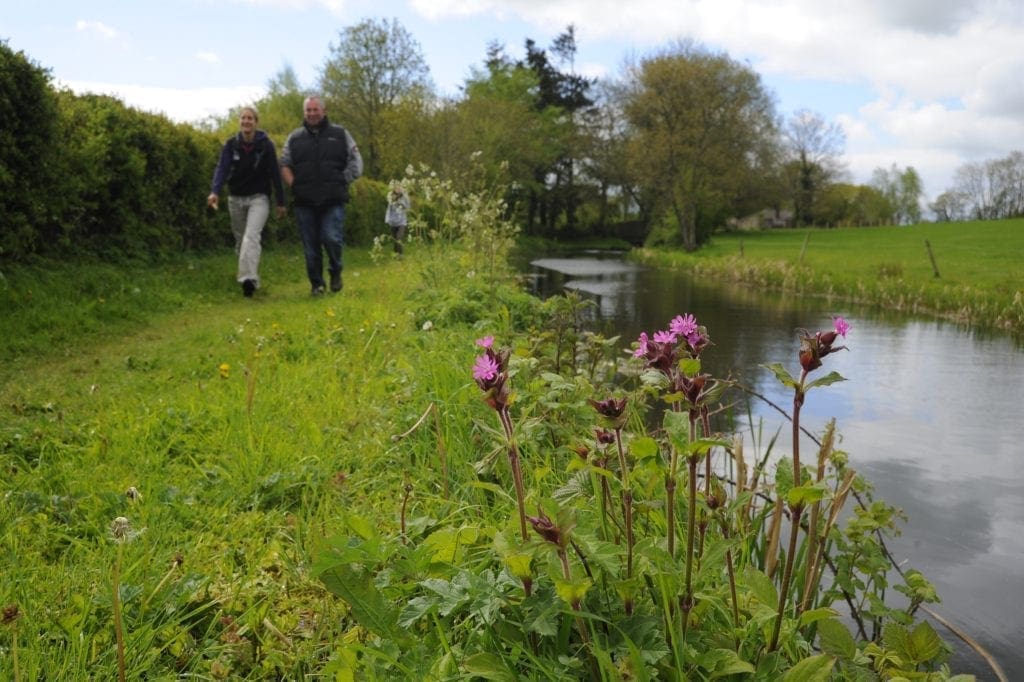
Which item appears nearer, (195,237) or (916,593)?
(916,593)

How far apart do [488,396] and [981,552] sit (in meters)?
3.24

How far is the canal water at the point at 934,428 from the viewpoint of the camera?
3174 millimetres

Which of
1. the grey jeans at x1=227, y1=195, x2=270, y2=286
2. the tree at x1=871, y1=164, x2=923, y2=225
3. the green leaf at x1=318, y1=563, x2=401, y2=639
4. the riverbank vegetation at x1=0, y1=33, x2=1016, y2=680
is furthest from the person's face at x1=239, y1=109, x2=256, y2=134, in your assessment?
the tree at x1=871, y1=164, x2=923, y2=225

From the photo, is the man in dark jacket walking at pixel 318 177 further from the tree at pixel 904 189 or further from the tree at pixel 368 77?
the tree at pixel 904 189

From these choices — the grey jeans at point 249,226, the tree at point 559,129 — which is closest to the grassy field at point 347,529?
the grey jeans at point 249,226

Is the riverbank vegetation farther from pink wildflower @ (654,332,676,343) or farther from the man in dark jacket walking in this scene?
the man in dark jacket walking

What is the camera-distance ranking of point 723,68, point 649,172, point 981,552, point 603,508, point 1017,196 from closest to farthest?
1. point 603,508
2. point 981,552
3. point 649,172
4. point 723,68
5. point 1017,196

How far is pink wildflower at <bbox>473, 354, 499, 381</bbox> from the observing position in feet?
4.72

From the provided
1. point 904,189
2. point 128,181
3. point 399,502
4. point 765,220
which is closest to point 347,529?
point 399,502

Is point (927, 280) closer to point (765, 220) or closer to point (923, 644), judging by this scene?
point (923, 644)

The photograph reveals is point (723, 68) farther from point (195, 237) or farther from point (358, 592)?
point (358, 592)

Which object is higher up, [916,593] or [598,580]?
[598,580]

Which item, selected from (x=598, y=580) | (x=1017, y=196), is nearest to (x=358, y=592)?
(x=598, y=580)

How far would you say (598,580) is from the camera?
1735mm
